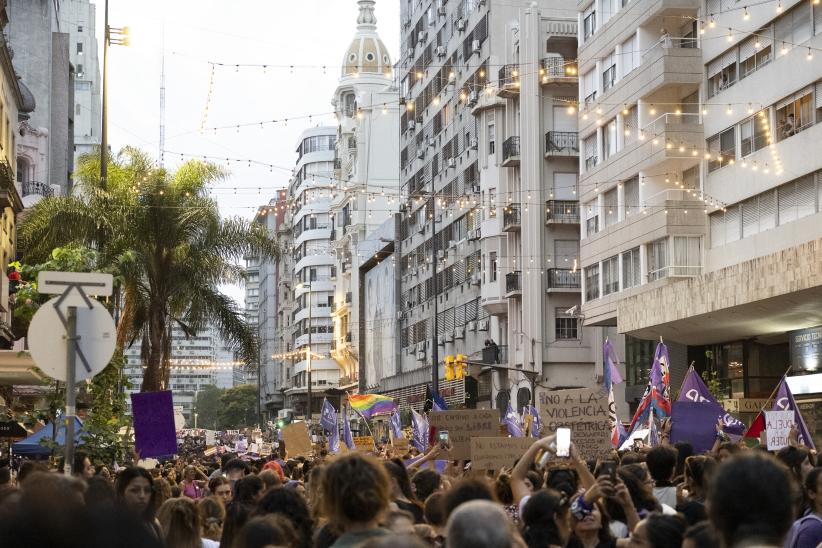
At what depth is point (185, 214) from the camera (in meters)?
42.3

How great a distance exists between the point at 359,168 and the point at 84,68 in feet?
70.4

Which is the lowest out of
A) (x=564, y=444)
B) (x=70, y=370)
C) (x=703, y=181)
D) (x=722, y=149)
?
(x=564, y=444)

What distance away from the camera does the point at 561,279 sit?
5619 cm

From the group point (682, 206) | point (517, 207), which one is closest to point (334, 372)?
point (517, 207)

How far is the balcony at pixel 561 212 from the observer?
55.9m

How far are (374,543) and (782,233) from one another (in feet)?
101

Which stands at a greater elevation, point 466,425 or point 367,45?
point 367,45

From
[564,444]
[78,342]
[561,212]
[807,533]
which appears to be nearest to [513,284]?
[561,212]

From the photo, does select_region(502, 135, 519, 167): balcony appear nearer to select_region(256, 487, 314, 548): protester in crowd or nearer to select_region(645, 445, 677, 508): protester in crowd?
select_region(645, 445, 677, 508): protester in crowd

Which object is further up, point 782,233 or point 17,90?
point 17,90

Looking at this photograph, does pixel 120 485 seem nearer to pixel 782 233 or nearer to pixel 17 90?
pixel 782 233

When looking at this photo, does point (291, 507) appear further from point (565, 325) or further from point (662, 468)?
point (565, 325)

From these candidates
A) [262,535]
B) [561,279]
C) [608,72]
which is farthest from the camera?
[561,279]

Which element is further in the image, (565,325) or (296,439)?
(565,325)
